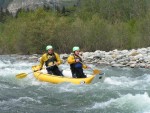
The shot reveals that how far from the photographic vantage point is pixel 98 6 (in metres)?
63.8

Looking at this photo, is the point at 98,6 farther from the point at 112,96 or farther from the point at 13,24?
Answer: the point at 112,96

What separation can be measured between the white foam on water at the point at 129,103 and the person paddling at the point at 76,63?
3.78 m

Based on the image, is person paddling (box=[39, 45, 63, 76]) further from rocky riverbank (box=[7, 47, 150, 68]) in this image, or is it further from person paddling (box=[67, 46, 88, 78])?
rocky riverbank (box=[7, 47, 150, 68])

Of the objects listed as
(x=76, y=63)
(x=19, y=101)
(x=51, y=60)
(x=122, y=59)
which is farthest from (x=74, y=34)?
(x=19, y=101)

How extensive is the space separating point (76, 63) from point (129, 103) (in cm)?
470

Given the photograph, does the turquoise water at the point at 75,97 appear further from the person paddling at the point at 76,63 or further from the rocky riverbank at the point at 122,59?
the rocky riverbank at the point at 122,59

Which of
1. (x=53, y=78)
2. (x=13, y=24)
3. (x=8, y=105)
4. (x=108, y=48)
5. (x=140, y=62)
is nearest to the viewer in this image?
(x=8, y=105)

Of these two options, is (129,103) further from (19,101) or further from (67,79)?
(67,79)

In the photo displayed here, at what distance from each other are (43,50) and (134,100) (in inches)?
1033

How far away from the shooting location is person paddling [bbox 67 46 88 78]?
1508 cm

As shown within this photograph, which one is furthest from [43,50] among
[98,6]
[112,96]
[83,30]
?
[98,6]

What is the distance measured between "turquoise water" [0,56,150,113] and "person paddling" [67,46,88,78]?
1050 millimetres

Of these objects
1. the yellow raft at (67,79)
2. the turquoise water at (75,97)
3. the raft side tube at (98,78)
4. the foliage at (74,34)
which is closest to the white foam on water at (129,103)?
the turquoise water at (75,97)

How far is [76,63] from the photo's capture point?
600 inches
